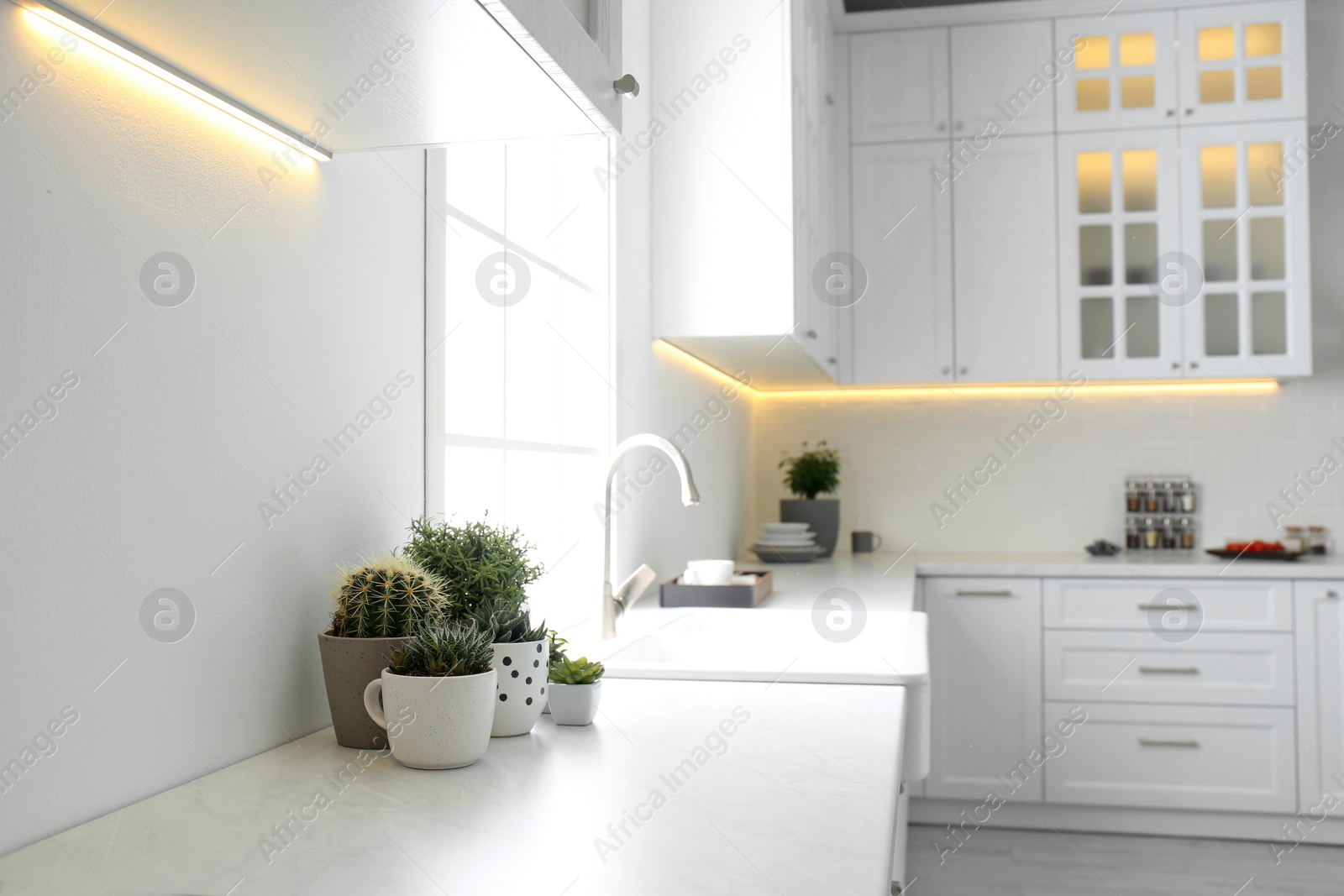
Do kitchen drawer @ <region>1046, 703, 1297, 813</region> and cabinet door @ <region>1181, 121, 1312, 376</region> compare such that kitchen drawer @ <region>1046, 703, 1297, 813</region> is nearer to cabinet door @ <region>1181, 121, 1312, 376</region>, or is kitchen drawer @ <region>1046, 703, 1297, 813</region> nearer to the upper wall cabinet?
cabinet door @ <region>1181, 121, 1312, 376</region>

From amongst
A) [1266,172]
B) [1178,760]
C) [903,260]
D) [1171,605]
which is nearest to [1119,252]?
[1266,172]

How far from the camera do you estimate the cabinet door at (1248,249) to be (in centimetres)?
347

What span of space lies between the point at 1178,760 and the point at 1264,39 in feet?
7.86

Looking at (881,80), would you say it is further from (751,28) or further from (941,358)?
(751,28)

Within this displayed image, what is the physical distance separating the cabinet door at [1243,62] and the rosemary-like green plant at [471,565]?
129 inches

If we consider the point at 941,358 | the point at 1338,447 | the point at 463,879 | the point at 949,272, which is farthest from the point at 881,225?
the point at 463,879

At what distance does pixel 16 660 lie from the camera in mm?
790

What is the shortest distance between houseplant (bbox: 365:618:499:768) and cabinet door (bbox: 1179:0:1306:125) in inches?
136

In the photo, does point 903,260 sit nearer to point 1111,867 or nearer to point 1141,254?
point 1141,254

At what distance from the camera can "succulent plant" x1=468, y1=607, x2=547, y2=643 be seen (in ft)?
3.77

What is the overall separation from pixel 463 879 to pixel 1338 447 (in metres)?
3.91

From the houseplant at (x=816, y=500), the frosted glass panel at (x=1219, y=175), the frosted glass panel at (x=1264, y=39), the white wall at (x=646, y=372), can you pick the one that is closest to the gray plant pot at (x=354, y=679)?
the white wall at (x=646, y=372)

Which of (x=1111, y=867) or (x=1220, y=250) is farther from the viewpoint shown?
(x=1220, y=250)

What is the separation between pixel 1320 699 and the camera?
3.16m
